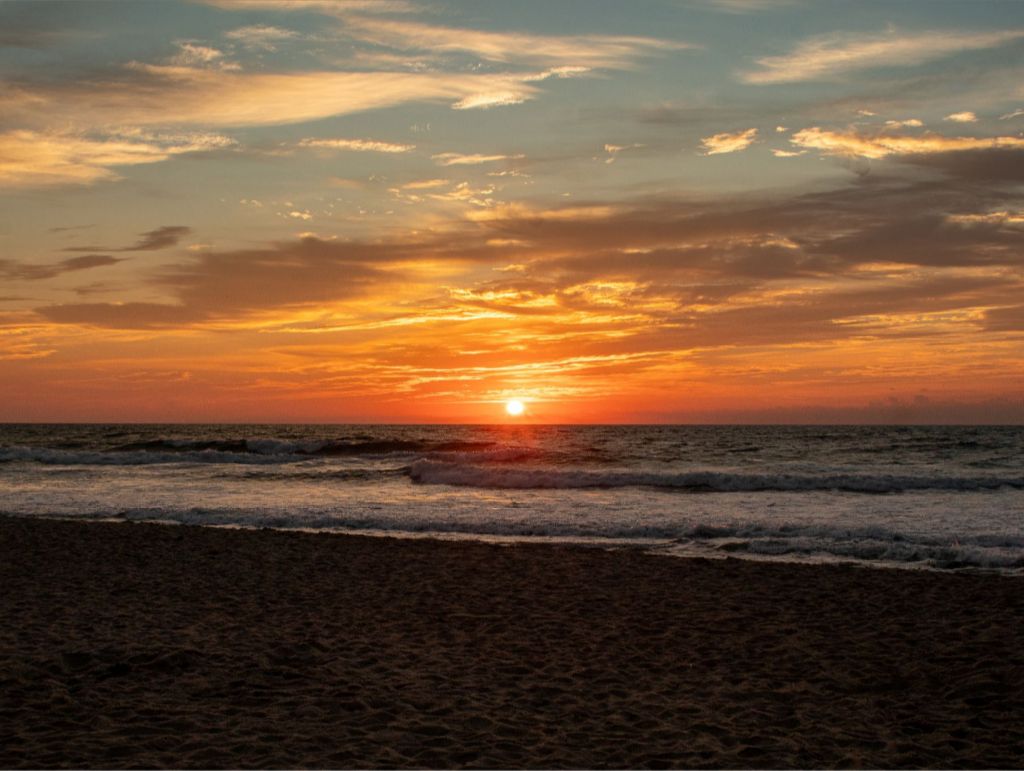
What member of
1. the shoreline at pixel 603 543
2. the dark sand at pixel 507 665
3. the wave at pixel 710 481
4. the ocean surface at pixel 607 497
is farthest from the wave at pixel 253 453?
the dark sand at pixel 507 665

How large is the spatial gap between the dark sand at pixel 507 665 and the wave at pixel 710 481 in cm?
1877

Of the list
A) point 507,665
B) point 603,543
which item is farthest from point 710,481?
point 507,665

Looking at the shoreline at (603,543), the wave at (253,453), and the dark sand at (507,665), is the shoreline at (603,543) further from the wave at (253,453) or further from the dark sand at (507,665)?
the wave at (253,453)

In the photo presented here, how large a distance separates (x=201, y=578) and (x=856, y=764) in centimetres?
1061

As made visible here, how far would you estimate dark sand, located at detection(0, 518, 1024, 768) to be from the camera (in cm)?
682

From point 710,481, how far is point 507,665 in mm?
26724

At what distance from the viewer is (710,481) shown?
114ft

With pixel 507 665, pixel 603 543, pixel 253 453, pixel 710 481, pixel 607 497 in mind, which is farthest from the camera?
pixel 253 453

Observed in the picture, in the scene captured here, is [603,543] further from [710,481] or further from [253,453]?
[253,453]

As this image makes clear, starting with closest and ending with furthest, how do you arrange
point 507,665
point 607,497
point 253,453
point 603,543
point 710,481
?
point 507,665 < point 603,543 < point 607,497 < point 710,481 < point 253,453

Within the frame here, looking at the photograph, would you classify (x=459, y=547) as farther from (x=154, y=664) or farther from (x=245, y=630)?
→ (x=154, y=664)

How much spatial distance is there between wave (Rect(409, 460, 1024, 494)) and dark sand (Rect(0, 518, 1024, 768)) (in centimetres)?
1877

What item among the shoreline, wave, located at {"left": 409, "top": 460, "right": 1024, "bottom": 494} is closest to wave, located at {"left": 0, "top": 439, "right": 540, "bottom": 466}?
wave, located at {"left": 409, "top": 460, "right": 1024, "bottom": 494}

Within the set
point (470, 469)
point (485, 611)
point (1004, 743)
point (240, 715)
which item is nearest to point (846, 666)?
point (1004, 743)
